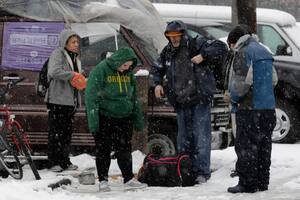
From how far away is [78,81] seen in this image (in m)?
8.98

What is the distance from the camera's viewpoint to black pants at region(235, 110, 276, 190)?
751 centimetres

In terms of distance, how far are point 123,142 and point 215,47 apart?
58.5 inches

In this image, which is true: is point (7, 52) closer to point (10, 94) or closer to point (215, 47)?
point (10, 94)

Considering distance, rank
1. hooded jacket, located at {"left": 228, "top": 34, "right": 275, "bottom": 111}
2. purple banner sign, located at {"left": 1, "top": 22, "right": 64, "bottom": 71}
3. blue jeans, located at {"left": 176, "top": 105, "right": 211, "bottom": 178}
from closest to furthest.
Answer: hooded jacket, located at {"left": 228, "top": 34, "right": 275, "bottom": 111} → blue jeans, located at {"left": 176, "top": 105, "right": 211, "bottom": 178} → purple banner sign, located at {"left": 1, "top": 22, "right": 64, "bottom": 71}

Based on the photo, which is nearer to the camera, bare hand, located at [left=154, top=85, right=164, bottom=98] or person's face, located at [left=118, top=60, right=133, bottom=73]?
person's face, located at [left=118, top=60, right=133, bottom=73]

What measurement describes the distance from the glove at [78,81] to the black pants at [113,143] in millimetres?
1178

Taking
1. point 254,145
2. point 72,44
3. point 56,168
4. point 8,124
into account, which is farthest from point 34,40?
point 254,145

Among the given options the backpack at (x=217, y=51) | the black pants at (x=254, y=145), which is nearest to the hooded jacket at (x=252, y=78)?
the black pants at (x=254, y=145)

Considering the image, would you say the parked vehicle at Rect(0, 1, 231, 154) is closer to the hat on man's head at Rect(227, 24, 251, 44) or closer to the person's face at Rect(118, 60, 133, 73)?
the person's face at Rect(118, 60, 133, 73)

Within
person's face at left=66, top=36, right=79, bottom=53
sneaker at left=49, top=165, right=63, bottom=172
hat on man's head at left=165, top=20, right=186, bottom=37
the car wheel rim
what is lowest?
the car wheel rim

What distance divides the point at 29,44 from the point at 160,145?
7.29ft

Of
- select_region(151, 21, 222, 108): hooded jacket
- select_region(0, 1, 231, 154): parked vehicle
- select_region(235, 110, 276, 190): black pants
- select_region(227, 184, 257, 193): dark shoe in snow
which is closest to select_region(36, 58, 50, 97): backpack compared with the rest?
select_region(0, 1, 231, 154): parked vehicle

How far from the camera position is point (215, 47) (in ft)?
27.0

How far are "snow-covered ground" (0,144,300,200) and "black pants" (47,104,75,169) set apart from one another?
0.23 metres
